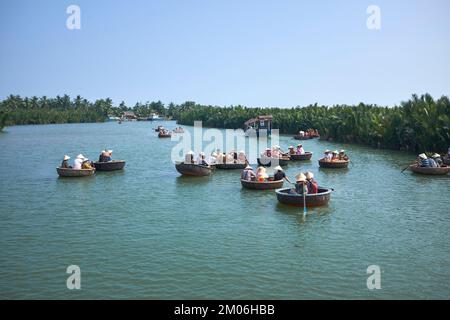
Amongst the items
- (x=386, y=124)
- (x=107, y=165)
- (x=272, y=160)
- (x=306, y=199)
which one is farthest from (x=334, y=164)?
(x=386, y=124)

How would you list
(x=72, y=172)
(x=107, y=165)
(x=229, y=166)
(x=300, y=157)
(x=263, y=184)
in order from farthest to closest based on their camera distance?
(x=300, y=157) → (x=229, y=166) → (x=107, y=165) → (x=72, y=172) → (x=263, y=184)

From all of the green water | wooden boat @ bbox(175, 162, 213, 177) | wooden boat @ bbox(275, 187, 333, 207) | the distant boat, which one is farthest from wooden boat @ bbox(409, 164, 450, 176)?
the distant boat

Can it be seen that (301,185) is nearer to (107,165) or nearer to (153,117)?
(107,165)

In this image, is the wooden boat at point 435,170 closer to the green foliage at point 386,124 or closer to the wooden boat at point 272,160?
→ the green foliage at point 386,124

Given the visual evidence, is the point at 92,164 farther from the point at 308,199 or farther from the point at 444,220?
the point at 444,220

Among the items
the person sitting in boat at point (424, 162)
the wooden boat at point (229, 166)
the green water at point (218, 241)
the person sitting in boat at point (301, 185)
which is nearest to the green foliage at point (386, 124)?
the person sitting in boat at point (424, 162)
